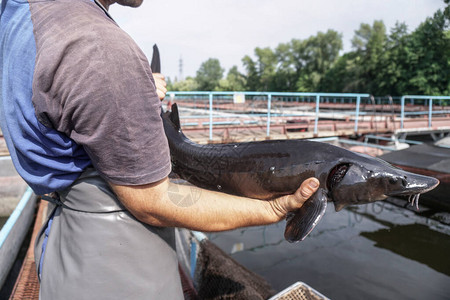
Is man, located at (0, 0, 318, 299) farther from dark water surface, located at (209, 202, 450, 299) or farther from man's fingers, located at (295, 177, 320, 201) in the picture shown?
dark water surface, located at (209, 202, 450, 299)

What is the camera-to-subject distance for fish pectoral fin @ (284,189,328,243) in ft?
4.05

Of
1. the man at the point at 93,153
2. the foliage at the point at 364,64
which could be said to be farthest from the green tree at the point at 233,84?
the man at the point at 93,153

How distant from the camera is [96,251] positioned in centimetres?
98

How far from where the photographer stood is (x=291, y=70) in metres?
47.2

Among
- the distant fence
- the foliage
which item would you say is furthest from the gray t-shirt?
the foliage

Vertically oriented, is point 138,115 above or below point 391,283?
above

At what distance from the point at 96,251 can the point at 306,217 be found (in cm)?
75

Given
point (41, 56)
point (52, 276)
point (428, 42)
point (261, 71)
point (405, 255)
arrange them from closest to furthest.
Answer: point (41, 56), point (52, 276), point (405, 255), point (428, 42), point (261, 71)

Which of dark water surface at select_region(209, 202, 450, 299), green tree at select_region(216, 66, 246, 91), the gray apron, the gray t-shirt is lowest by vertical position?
dark water surface at select_region(209, 202, 450, 299)

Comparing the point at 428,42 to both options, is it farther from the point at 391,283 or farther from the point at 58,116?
the point at 58,116

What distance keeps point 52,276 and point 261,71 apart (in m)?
53.1

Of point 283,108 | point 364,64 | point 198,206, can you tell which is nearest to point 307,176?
point 198,206

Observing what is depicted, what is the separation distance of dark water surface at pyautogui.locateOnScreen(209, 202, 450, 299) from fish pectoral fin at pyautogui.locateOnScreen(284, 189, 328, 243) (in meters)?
2.98

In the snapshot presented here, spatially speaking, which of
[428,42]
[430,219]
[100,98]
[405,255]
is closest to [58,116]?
[100,98]
